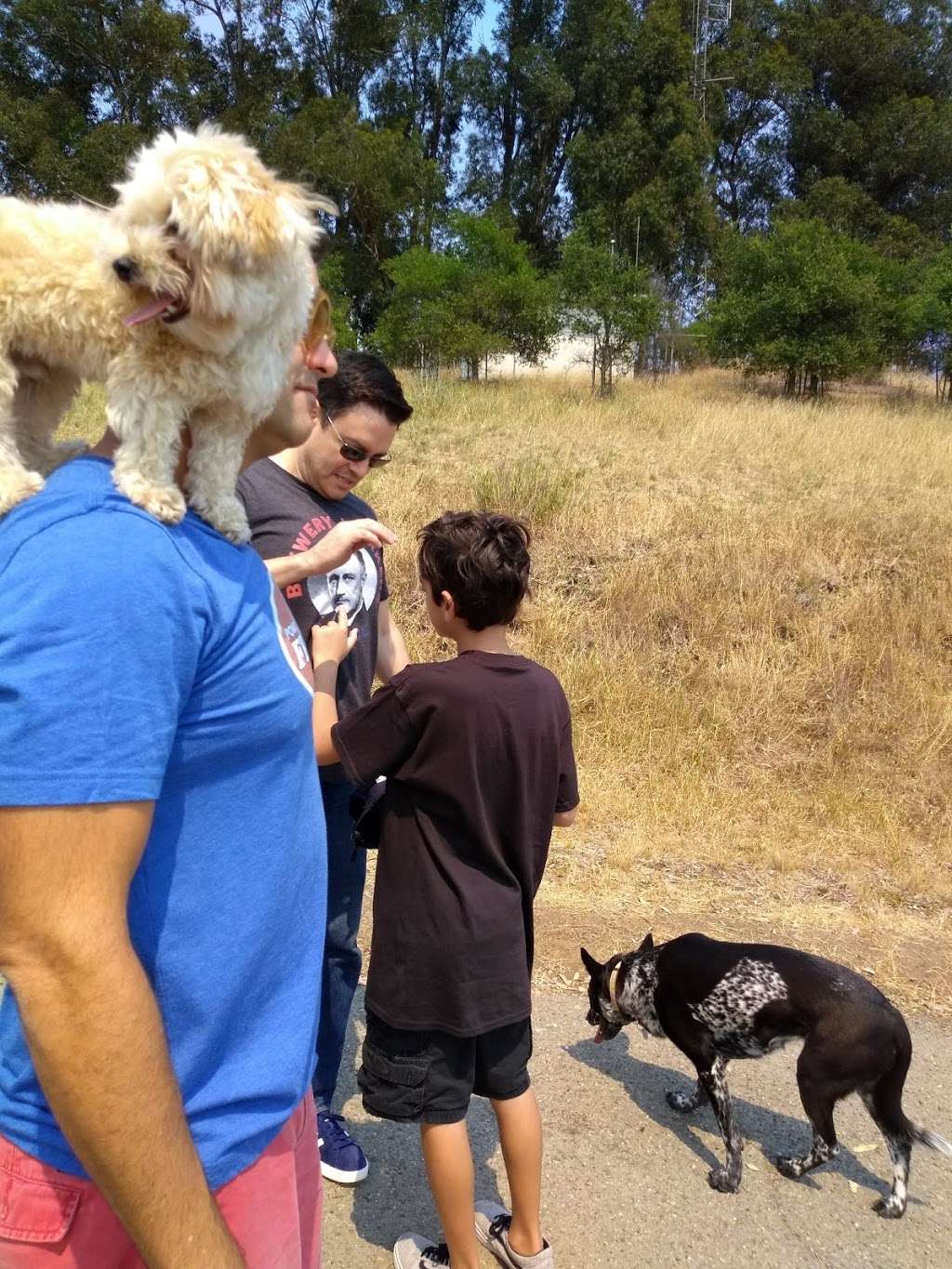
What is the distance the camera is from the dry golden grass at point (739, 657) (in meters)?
4.96

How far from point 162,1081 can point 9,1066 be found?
0.78ft

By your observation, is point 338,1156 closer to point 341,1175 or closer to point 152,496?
point 341,1175

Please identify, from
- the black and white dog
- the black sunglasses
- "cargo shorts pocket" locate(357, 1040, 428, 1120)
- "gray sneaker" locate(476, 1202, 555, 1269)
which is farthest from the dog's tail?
the black sunglasses

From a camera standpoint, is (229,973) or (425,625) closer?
(229,973)

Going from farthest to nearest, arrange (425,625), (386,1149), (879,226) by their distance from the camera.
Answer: (879,226)
(425,625)
(386,1149)

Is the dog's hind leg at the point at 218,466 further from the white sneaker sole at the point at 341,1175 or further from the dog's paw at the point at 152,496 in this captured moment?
the white sneaker sole at the point at 341,1175

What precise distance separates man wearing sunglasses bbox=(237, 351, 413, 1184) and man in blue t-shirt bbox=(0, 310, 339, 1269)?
138 cm

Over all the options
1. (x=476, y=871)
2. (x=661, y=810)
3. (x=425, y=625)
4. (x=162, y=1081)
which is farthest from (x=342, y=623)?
(x=425, y=625)

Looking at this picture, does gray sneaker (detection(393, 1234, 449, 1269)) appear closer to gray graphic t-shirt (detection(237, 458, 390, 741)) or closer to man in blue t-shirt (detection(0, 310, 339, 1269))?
gray graphic t-shirt (detection(237, 458, 390, 741))

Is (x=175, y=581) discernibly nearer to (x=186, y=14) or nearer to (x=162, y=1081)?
(x=162, y=1081)

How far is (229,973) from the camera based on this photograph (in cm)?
114

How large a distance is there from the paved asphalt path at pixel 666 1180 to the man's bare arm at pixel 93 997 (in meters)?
2.01

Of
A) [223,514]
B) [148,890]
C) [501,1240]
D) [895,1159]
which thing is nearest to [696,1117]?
[895,1159]

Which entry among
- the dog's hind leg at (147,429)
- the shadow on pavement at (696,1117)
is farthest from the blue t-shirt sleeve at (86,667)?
the shadow on pavement at (696,1117)
